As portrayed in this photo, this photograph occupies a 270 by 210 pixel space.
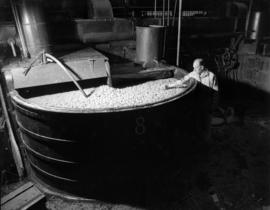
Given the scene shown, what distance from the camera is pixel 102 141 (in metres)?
3.07

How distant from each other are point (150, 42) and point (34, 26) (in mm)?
2220

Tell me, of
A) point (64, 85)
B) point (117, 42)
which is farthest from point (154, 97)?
point (117, 42)

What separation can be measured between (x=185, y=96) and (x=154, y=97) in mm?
461

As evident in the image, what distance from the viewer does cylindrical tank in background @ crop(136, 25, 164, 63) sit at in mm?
4443

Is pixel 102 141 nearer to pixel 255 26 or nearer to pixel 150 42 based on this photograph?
pixel 150 42

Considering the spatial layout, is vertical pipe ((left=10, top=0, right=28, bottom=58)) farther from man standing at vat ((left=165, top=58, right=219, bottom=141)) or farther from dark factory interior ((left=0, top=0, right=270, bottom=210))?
man standing at vat ((left=165, top=58, right=219, bottom=141))

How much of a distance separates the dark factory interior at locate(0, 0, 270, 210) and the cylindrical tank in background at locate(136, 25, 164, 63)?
20 millimetres

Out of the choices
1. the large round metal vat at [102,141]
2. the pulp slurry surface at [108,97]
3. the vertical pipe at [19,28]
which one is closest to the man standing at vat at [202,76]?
the large round metal vat at [102,141]

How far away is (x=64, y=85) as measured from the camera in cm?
363

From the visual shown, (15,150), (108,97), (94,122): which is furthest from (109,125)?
(15,150)

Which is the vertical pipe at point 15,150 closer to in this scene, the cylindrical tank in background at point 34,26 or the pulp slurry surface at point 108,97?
the pulp slurry surface at point 108,97

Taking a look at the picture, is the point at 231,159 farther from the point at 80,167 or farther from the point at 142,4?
the point at 142,4

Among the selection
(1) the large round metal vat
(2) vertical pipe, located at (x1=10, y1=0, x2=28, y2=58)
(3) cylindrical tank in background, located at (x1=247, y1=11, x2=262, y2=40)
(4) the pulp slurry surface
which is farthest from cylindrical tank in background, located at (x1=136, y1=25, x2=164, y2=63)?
(3) cylindrical tank in background, located at (x1=247, y1=11, x2=262, y2=40)

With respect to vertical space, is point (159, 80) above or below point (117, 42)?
below
